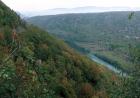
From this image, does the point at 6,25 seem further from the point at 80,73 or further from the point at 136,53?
the point at 136,53

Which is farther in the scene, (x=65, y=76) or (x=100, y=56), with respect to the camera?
(x=100, y=56)

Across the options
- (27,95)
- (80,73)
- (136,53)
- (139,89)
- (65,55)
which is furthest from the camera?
(65,55)

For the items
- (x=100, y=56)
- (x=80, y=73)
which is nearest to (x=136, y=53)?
(x=80, y=73)

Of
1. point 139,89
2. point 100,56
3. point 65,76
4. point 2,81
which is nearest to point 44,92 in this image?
point 2,81

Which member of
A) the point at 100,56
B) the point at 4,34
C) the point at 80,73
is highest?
the point at 4,34

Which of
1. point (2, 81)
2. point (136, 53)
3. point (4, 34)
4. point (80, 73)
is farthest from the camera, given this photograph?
point (80, 73)

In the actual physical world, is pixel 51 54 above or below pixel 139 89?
below

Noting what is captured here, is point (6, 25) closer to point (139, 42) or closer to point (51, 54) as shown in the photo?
point (51, 54)

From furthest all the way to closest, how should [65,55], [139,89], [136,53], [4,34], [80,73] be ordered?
1. [65,55]
2. [80,73]
3. [4,34]
4. [136,53]
5. [139,89]

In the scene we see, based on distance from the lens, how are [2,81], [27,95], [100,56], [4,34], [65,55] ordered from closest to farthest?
[2,81], [27,95], [4,34], [65,55], [100,56]
